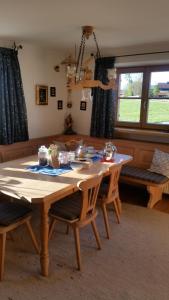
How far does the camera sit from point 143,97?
4.08m

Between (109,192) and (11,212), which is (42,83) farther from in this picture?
(11,212)

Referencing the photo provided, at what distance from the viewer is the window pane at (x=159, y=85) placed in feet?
12.8

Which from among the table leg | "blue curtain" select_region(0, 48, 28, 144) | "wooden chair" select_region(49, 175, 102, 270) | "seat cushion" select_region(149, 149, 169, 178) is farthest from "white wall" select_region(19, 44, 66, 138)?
the table leg

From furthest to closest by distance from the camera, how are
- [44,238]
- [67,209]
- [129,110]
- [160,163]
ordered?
[129,110], [160,163], [67,209], [44,238]

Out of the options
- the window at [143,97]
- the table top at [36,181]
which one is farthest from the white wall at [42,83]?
the table top at [36,181]

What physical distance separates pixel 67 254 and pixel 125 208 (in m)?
1.28

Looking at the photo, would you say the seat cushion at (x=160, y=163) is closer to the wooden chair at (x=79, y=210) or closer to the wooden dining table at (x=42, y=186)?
the wooden dining table at (x=42, y=186)

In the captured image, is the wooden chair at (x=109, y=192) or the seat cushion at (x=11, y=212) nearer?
the seat cushion at (x=11, y=212)

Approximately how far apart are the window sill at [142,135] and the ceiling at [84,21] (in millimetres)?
1325

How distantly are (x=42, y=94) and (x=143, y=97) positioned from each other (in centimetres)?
168

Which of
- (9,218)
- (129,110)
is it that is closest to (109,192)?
(9,218)

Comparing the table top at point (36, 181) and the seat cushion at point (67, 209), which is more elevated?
the table top at point (36, 181)

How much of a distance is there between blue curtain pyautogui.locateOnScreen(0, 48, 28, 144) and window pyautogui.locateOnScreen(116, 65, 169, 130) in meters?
1.69

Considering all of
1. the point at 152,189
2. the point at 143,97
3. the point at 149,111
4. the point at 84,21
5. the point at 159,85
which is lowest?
the point at 152,189
